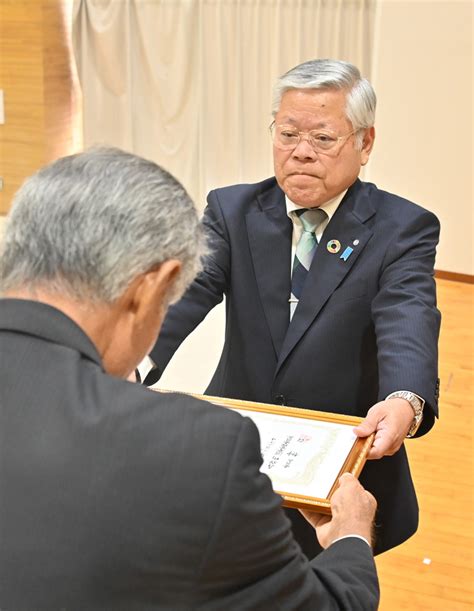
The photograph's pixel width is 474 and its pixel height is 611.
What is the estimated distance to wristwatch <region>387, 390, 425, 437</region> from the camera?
5.82 ft

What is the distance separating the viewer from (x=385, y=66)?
22.4 feet

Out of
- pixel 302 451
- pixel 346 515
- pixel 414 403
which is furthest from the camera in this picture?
pixel 414 403

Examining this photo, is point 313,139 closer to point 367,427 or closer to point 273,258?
point 273,258

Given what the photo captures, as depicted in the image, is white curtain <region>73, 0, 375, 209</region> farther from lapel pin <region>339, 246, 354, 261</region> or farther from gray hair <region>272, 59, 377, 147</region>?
lapel pin <region>339, 246, 354, 261</region>

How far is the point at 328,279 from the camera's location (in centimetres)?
196

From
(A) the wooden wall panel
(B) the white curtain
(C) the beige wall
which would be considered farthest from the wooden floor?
(A) the wooden wall panel

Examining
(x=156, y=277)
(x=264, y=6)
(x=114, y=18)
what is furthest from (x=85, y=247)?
(x=114, y=18)

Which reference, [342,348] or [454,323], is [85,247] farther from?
[454,323]

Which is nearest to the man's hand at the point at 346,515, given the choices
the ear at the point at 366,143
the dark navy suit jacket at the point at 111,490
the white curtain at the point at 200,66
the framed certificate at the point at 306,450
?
the framed certificate at the point at 306,450

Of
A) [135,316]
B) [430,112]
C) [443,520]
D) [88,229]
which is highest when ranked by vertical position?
[88,229]

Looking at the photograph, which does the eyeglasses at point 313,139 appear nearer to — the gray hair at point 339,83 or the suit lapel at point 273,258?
the gray hair at point 339,83

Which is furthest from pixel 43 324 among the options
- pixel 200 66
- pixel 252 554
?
pixel 200 66

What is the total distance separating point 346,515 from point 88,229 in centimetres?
68

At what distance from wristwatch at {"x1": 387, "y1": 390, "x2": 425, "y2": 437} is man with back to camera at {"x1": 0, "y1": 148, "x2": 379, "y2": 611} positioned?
74 cm
